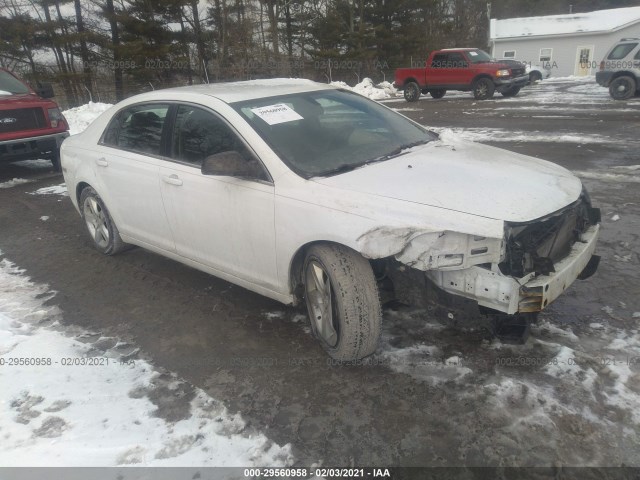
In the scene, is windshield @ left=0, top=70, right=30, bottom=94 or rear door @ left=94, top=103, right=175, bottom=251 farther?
windshield @ left=0, top=70, right=30, bottom=94

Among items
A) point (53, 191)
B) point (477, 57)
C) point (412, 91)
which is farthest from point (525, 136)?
point (412, 91)

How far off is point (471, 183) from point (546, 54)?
115 ft

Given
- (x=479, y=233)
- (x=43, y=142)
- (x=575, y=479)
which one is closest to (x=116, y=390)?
(x=479, y=233)

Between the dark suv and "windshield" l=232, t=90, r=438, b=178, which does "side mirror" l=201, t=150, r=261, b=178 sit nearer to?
"windshield" l=232, t=90, r=438, b=178

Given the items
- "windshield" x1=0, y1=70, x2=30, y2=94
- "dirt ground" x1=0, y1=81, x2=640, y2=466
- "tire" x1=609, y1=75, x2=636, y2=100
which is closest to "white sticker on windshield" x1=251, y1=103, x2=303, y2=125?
"dirt ground" x1=0, y1=81, x2=640, y2=466

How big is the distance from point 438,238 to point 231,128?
166 centimetres

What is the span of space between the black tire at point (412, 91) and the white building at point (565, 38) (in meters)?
16.2

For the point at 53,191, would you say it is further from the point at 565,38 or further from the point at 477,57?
the point at 565,38

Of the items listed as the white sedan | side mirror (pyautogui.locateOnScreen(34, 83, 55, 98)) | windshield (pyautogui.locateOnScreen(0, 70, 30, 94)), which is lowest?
the white sedan

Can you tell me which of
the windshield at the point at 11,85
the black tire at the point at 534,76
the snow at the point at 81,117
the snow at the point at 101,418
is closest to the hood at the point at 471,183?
the snow at the point at 101,418

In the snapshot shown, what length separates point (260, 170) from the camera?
3170 mm

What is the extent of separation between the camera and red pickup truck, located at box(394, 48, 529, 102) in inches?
714

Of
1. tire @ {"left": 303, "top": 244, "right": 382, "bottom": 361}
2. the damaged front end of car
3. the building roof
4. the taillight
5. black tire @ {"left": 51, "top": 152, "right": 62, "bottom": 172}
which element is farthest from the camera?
the building roof

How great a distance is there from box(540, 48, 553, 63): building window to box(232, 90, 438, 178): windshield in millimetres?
33688
